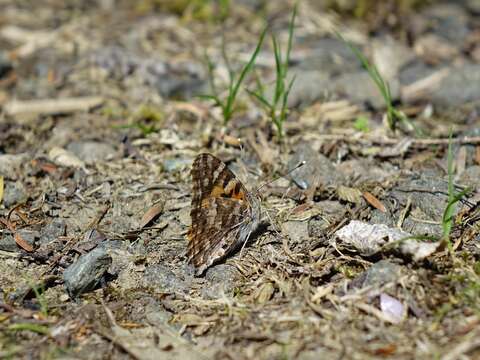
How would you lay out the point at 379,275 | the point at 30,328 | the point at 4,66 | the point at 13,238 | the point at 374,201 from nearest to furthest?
the point at 30,328
the point at 379,275
the point at 13,238
the point at 374,201
the point at 4,66

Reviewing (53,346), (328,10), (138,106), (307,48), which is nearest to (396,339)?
(53,346)

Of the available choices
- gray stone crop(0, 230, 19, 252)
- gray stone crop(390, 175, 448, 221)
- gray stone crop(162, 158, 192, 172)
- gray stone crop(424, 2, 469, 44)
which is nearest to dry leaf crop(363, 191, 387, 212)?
gray stone crop(390, 175, 448, 221)

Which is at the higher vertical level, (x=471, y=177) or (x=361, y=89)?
(x=361, y=89)

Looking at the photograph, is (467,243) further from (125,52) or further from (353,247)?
(125,52)

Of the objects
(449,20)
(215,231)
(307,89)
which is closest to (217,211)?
(215,231)

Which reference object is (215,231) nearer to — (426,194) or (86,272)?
(86,272)

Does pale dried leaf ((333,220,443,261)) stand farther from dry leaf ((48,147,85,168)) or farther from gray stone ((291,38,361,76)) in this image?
gray stone ((291,38,361,76))

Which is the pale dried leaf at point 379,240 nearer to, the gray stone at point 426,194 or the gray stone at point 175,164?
the gray stone at point 426,194
